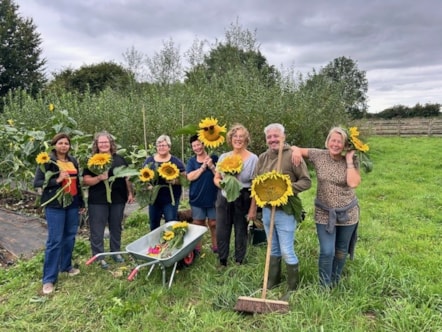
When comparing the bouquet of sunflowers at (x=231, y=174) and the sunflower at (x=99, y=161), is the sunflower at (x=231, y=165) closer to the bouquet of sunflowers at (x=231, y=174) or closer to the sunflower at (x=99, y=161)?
the bouquet of sunflowers at (x=231, y=174)

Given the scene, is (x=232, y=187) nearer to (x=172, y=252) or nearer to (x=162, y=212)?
(x=172, y=252)

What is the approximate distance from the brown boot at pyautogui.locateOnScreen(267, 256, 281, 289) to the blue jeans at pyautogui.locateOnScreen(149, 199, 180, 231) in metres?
1.25

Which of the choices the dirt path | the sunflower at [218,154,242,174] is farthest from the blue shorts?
the dirt path

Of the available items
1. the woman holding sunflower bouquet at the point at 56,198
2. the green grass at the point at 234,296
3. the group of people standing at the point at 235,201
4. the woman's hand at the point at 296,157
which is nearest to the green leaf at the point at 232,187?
the group of people standing at the point at 235,201

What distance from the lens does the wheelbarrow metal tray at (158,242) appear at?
3061mm

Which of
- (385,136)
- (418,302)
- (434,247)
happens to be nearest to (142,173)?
(418,302)

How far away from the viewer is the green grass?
2.59 meters

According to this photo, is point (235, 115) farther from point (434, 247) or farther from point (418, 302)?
point (418, 302)

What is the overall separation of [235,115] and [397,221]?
3.48 meters

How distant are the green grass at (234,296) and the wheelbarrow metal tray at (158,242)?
256 millimetres

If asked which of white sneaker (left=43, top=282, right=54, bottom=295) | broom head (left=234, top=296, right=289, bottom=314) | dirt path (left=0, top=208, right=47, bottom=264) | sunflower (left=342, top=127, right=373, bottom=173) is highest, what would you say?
sunflower (left=342, top=127, right=373, bottom=173)

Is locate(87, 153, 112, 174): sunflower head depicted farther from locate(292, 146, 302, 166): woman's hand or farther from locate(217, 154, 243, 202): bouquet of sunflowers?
locate(292, 146, 302, 166): woman's hand

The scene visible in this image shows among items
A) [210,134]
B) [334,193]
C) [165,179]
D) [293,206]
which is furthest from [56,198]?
[334,193]

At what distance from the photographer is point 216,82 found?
299 inches
